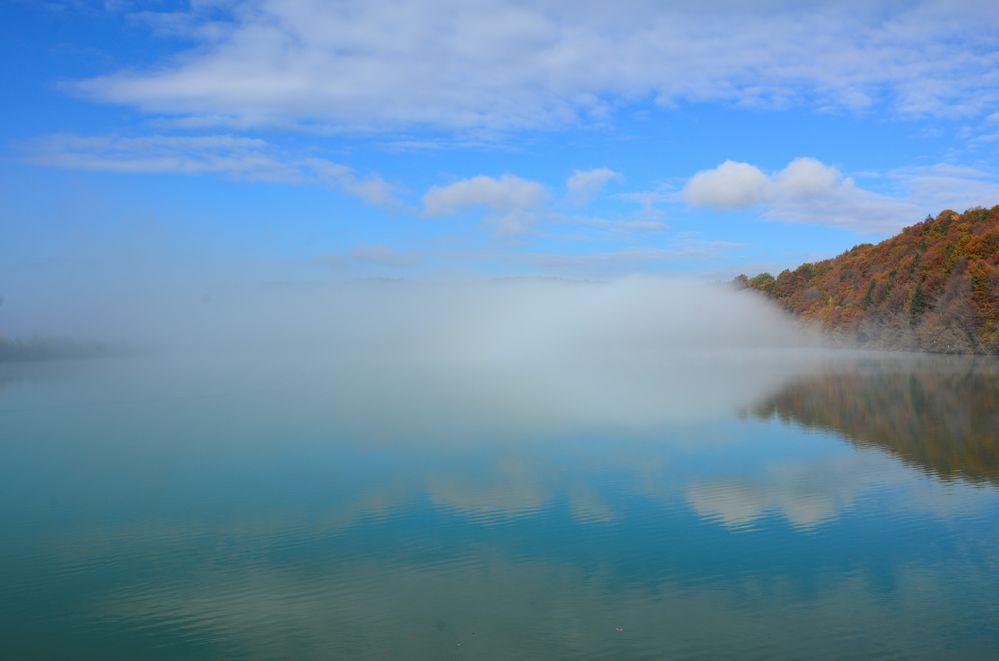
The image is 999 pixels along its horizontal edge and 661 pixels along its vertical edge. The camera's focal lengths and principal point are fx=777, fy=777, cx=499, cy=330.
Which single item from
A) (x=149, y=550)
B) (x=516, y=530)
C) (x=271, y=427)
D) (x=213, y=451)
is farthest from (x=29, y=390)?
(x=516, y=530)

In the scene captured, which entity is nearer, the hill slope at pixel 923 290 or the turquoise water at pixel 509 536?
the turquoise water at pixel 509 536

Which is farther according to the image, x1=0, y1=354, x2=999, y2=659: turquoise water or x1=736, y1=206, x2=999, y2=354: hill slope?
Answer: x1=736, y1=206, x2=999, y2=354: hill slope

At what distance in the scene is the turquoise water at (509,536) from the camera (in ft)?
24.1

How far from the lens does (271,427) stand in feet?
68.3

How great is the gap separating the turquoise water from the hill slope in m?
26.0

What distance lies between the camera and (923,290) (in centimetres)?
4969

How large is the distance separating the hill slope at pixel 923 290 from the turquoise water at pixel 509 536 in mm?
26021

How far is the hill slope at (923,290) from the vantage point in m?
44.0

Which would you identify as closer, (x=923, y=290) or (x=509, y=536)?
(x=509, y=536)

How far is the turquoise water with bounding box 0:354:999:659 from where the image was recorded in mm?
7340

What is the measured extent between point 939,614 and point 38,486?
1419cm

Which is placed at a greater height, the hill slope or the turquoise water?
the hill slope

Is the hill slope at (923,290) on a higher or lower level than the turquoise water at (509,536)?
higher

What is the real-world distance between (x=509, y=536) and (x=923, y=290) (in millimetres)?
48106
